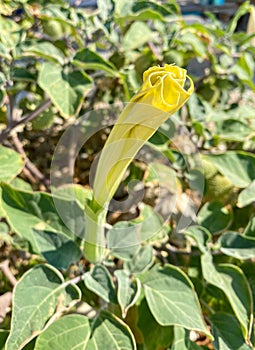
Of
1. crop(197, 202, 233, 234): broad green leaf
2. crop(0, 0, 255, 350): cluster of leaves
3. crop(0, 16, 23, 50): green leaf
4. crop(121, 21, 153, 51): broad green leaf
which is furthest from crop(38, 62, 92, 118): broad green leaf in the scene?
crop(197, 202, 233, 234): broad green leaf

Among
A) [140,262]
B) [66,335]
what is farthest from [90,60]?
[66,335]

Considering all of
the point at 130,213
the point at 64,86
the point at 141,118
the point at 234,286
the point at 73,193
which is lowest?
the point at 130,213

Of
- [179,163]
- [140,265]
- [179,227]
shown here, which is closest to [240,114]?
[179,163]

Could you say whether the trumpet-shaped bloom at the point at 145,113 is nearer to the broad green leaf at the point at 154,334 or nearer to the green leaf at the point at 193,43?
the broad green leaf at the point at 154,334

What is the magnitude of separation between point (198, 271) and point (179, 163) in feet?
0.73

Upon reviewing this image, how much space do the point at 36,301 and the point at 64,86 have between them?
1.36 feet

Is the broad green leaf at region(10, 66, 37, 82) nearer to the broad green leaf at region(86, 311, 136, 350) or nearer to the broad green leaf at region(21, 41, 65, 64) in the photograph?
the broad green leaf at region(21, 41, 65, 64)

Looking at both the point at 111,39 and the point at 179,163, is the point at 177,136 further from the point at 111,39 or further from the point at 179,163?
the point at 111,39

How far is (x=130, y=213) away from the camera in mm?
1122

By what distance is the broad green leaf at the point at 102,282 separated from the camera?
71 centimetres

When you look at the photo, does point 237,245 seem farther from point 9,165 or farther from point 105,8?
point 105,8

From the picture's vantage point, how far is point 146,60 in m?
1.19

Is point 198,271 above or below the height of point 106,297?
below

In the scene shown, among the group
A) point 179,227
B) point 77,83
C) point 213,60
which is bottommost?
point 179,227
